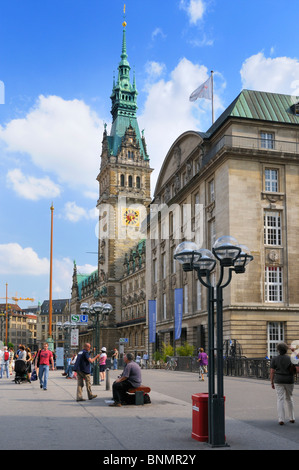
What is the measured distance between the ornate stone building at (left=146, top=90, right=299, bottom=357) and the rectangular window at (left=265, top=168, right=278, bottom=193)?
80 millimetres

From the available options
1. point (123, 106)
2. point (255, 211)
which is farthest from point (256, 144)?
point (123, 106)

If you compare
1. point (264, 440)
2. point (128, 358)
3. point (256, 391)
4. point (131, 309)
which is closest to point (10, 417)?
point (128, 358)

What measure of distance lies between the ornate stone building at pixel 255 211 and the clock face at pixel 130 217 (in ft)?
207

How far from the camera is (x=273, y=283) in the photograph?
143ft

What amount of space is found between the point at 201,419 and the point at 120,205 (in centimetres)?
10378

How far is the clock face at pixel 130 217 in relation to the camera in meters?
114

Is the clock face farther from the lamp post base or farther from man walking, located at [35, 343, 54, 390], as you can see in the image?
the lamp post base

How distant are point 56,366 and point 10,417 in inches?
1348

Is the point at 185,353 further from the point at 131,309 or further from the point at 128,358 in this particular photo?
the point at 131,309

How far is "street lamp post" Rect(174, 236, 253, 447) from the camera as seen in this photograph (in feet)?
31.8

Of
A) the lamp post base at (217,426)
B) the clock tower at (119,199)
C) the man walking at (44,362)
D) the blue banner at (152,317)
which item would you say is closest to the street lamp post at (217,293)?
the lamp post base at (217,426)

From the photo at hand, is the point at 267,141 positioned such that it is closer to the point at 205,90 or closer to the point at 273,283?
the point at 205,90

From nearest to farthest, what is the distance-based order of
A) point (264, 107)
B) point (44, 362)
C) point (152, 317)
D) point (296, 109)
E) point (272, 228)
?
point (44, 362), point (272, 228), point (264, 107), point (296, 109), point (152, 317)

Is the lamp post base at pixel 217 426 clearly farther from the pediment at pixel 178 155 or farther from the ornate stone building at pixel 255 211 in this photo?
the pediment at pixel 178 155
